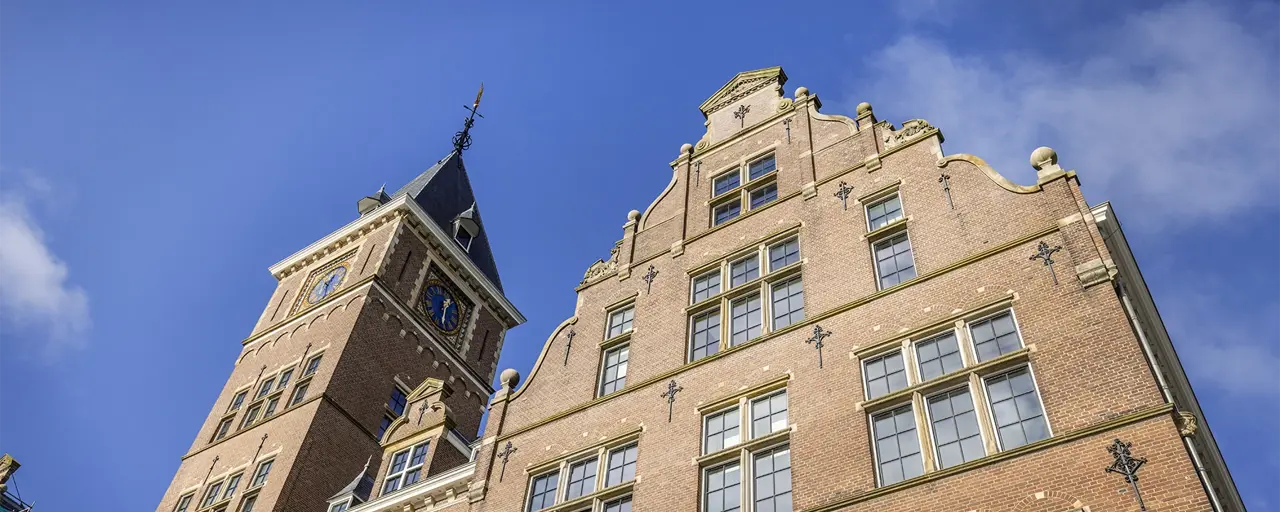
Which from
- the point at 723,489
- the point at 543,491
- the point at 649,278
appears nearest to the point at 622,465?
the point at 543,491

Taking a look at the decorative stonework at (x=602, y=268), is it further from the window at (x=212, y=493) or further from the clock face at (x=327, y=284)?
the clock face at (x=327, y=284)

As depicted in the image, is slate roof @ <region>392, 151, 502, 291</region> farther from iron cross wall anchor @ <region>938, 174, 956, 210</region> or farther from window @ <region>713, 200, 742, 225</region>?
iron cross wall anchor @ <region>938, 174, 956, 210</region>

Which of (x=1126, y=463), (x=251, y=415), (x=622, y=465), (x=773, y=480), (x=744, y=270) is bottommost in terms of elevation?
(x=1126, y=463)

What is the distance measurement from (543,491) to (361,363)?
19372mm

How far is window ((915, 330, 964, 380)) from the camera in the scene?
1541 centimetres

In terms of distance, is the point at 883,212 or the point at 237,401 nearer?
the point at 883,212

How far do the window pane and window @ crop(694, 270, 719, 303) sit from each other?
3407 millimetres

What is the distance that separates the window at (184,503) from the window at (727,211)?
20.7 metres

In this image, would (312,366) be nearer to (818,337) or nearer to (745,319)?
(745,319)

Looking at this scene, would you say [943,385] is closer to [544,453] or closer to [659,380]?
[659,380]

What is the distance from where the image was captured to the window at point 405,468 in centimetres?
2331

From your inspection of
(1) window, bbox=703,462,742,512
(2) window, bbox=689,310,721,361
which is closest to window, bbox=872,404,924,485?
(1) window, bbox=703,462,742,512

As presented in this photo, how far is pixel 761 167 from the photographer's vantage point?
2367 cm

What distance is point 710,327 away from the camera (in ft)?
64.6
